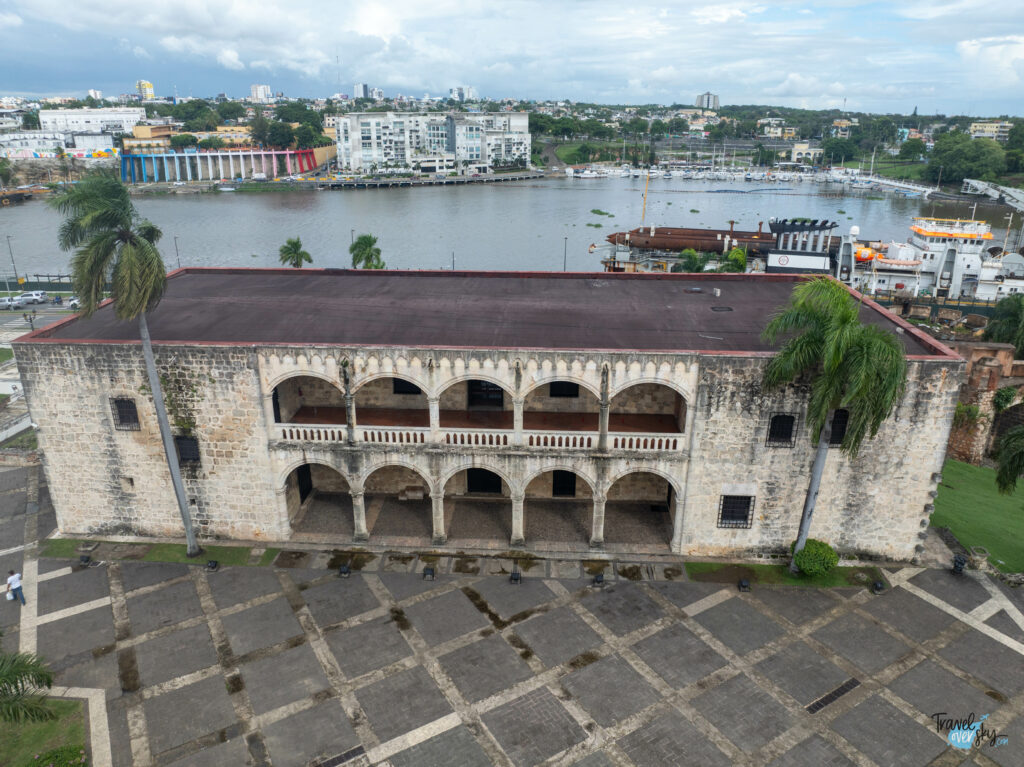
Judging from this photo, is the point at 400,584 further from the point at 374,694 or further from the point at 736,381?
the point at 736,381

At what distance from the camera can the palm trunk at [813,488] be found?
24.4m

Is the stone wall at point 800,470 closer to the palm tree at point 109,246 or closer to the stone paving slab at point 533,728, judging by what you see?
the stone paving slab at point 533,728

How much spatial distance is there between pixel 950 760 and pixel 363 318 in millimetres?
25233

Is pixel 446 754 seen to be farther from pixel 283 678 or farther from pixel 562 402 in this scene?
pixel 562 402

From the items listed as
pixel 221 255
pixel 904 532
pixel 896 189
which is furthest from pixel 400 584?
pixel 896 189

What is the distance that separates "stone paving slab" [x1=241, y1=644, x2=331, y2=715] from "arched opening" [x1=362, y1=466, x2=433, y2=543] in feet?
23.0

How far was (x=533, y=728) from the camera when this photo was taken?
65.2ft

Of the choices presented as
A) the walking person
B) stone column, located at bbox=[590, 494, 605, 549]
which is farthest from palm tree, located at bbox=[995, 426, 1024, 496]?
the walking person

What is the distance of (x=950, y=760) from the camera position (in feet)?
62.0

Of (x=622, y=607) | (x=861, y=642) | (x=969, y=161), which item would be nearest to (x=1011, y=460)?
(x=861, y=642)

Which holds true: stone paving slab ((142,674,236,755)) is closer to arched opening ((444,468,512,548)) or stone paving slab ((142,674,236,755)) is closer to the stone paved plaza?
the stone paved plaza

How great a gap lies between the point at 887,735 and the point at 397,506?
20.7 m

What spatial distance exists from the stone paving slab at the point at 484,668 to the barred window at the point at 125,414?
1559cm

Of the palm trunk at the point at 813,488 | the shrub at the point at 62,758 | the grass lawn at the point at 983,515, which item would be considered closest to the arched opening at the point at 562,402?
the palm trunk at the point at 813,488
